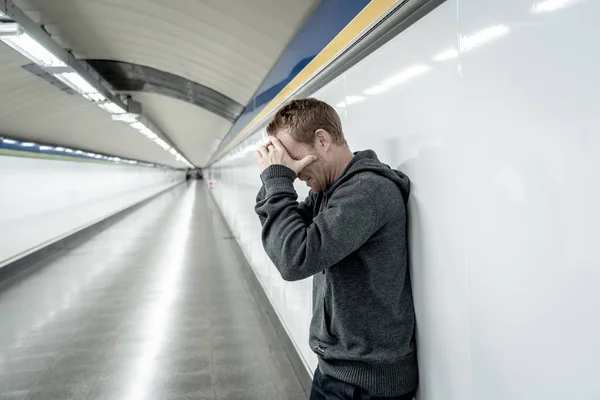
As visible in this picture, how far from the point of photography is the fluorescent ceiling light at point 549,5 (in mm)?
870

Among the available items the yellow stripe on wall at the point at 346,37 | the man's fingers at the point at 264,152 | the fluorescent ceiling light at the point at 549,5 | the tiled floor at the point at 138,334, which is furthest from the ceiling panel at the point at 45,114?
the fluorescent ceiling light at the point at 549,5

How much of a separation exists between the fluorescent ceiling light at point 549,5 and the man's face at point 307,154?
2.49 ft

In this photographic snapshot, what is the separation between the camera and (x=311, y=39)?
304cm

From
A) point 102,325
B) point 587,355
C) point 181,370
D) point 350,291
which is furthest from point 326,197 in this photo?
point 102,325

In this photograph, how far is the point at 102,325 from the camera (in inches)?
191

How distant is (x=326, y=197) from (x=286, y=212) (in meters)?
0.23

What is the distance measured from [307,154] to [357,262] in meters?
0.41

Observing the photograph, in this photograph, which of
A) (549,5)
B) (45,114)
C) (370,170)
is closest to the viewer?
(549,5)

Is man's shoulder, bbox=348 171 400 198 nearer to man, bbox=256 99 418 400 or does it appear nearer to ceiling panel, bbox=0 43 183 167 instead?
man, bbox=256 99 418 400

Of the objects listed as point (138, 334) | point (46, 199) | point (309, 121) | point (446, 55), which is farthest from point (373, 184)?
point (46, 199)

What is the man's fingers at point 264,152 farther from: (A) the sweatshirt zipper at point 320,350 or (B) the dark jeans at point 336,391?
(B) the dark jeans at point 336,391

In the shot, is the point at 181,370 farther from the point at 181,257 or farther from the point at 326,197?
the point at 181,257

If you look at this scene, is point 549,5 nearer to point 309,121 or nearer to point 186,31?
point 309,121

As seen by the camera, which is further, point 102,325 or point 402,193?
point 102,325
